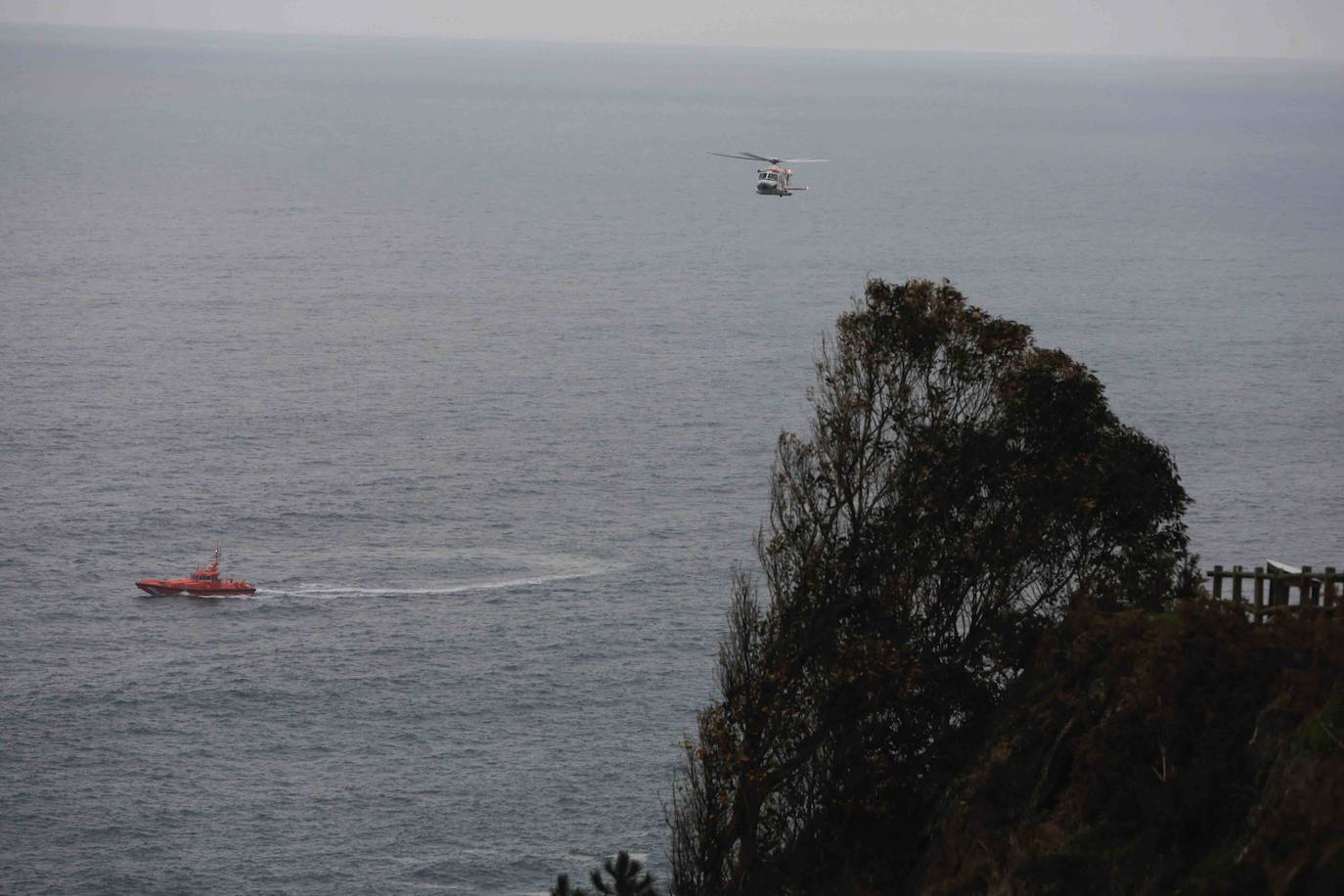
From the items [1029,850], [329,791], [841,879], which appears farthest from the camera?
[329,791]

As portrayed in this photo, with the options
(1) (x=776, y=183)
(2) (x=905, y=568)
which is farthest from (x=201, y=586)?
(2) (x=905, y=568)

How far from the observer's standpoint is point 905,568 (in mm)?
43031

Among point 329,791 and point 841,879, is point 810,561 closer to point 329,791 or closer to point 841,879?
point 841,879

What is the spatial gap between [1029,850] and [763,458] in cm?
13075

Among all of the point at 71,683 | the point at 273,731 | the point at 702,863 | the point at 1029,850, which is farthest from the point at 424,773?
the point at 1029,850

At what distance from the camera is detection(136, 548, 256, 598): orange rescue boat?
13225 centimetres

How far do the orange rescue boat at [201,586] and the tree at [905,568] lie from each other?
95.4m

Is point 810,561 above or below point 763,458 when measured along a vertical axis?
below

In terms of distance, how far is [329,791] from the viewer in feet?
337

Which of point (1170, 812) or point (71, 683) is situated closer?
point (1170, 812)

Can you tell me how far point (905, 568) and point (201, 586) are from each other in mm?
98924

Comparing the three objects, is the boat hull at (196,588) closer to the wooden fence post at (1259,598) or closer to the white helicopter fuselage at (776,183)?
the white helicopter fuselage at (776,183)

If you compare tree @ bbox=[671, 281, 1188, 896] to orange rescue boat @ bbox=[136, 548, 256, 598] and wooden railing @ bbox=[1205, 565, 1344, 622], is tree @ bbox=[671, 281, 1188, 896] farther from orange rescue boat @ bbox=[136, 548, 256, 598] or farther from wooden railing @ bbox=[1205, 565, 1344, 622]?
orange rescue boat @ bbox=[136, 548, 256, 598]

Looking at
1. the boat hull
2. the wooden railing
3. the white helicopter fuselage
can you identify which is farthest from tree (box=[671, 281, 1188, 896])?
the boat hull
